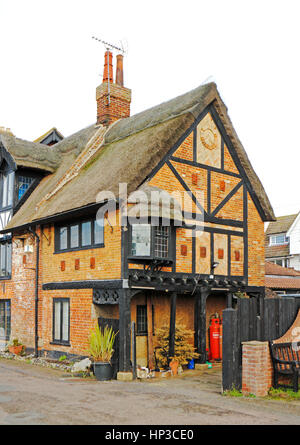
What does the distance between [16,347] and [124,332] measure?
6678 millimetres

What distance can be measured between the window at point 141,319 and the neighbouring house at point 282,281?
36.4 ft

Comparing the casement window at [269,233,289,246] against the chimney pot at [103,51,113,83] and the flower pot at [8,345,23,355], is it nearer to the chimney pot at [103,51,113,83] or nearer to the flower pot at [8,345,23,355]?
the chimney pot at [103,51,113,83]

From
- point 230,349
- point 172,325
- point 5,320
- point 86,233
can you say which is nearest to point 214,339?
point 172,325

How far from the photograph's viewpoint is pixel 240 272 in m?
17.0

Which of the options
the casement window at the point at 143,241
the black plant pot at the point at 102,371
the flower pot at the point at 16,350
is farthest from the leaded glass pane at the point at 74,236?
the flower pot at the point at 16,350

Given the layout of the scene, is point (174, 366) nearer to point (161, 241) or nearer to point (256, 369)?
point (161, 241)

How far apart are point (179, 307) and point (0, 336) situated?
28.5 feet

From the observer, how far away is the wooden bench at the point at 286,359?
10414 millimetres

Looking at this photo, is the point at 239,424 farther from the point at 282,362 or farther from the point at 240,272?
the point at 240,272

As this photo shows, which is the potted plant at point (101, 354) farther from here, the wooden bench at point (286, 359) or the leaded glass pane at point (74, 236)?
→ the wooden bench at point (286, 359)

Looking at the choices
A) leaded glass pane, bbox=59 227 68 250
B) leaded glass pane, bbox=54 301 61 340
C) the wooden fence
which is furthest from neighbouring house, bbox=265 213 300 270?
the wooden fence

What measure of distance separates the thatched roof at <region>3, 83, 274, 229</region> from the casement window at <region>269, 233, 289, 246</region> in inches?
942

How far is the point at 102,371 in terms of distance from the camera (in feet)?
43.0

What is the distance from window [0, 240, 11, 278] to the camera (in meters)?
20.6
